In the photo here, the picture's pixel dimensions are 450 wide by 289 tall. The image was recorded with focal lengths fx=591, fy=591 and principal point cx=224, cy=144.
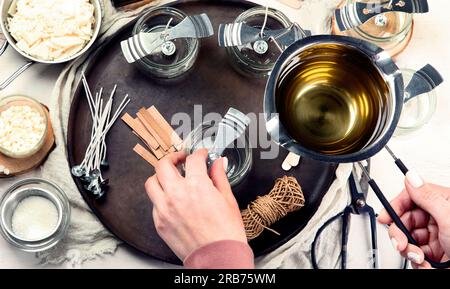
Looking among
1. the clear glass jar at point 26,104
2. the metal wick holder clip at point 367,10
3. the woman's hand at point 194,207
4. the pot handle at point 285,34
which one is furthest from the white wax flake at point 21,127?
the metal wick holder clip at point 367,10

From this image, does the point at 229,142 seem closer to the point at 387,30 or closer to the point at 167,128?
the point at 167,128

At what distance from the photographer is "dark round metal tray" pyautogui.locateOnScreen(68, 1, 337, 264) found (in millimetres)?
842

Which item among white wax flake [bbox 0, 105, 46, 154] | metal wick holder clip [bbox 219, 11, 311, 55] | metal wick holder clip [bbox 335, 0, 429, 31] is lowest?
white wax flake [bbox 0, 105, 46, 154]

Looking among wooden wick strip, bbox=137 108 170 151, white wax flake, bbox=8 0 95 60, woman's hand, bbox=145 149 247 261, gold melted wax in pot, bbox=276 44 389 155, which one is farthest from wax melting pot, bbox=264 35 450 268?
white wax flake, bbox=8 0 95 60

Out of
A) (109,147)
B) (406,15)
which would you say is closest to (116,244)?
(109,147)

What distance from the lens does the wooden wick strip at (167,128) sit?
2.79 ft

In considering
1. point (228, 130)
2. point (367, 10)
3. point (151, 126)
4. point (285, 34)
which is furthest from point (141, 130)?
point (367, 10)

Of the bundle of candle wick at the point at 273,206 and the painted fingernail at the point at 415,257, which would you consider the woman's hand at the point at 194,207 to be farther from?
the painted fingernail at the point at 415,257

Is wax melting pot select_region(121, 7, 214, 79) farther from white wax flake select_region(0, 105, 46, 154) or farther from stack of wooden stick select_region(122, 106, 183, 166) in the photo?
white wax flake select_region(0, 105, 46, 154)

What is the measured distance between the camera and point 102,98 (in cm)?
86

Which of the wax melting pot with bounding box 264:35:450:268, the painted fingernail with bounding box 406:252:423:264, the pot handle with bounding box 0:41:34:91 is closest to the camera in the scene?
the wax melting pot with bounding box 264:35:450:268

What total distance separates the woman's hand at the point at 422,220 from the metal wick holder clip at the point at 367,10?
0.23 m

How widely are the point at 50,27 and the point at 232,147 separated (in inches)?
12.7

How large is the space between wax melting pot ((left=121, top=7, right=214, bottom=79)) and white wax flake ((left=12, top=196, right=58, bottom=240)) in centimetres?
25
